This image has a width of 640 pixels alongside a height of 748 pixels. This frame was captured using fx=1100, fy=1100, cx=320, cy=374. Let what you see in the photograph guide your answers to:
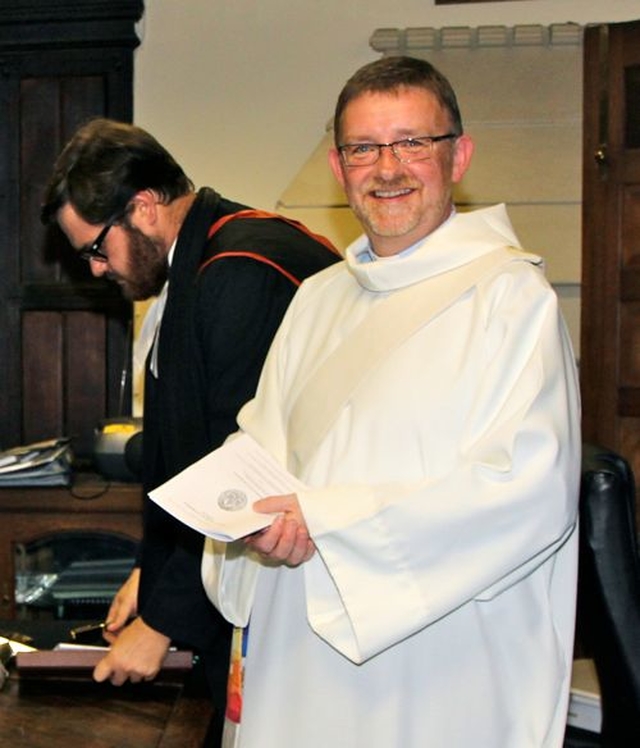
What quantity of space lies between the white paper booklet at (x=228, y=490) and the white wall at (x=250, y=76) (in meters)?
2.22

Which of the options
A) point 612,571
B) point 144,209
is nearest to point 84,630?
point 144,209

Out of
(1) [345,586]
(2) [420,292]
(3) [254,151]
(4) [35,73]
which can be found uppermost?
(4) [35,73]

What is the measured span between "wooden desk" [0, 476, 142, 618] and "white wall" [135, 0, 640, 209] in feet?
3.51

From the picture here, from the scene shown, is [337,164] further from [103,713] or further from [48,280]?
[48,280]

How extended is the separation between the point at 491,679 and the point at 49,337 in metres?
2.58

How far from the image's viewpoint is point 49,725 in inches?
51.1

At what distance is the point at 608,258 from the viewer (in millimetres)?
3252

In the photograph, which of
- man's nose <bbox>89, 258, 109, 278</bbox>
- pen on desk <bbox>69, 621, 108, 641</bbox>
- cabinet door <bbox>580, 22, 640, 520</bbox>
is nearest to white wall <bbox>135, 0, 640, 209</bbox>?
cabinet door <bbox>580, 22, 640, 520</bbox>

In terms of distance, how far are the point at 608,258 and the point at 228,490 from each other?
7.29ft

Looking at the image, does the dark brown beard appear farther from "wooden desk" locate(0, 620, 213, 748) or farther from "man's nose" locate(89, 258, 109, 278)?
"wooden desk" locate(0, 620, 213, 748)

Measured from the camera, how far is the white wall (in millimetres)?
3430

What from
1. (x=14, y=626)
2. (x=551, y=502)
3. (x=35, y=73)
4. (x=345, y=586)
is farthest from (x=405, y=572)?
(x=35, y=73)

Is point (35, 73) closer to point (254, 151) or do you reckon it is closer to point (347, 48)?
point (254, 151)

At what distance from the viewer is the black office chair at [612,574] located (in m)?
1.48
